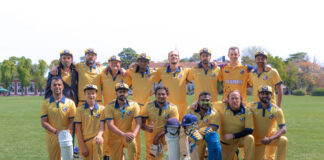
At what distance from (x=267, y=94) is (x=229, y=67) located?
149 centimetres

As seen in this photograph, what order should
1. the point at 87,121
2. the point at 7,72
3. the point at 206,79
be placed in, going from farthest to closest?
1. the point at 7,72
2. the point at 206,79
3. the point at 87,121

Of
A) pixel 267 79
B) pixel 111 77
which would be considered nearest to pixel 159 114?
pixel 111 77

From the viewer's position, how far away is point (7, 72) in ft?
235

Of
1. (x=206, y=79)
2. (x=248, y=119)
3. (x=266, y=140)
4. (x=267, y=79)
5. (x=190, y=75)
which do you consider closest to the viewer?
(x=266, y=140)

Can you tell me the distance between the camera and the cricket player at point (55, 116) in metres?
5.50

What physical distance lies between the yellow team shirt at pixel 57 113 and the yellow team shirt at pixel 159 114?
158 centimetres

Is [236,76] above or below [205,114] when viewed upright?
above

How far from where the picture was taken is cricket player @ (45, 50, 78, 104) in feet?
21.6

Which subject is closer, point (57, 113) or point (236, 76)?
point (57, 113)

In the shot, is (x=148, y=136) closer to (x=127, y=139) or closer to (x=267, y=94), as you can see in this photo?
(x=127, y=139)

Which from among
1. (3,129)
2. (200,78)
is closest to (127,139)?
(200,78)

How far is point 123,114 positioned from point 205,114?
5.37ft

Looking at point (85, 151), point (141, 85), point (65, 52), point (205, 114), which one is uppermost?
point (65, 52)

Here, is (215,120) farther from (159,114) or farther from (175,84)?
(175,84)
